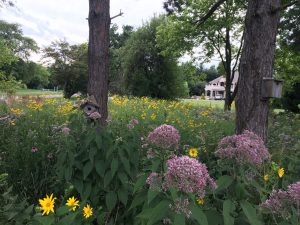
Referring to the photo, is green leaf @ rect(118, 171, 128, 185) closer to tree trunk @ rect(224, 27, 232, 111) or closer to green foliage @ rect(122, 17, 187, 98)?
tree trunk @ rect(224, 27, 232, 111)

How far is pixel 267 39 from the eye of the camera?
4840 millimetres

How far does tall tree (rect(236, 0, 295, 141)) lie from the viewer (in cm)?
483

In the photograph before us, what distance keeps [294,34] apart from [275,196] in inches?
519

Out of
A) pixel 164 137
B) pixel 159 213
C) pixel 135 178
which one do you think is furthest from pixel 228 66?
pixel 159 213

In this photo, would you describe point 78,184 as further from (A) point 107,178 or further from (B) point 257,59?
(B) point 257,59

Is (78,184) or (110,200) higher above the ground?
(78,184)

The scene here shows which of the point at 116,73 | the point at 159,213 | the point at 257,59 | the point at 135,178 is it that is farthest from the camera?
the point at 116,73

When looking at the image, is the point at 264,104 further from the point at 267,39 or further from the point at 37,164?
the point at 37,164

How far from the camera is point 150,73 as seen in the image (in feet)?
75.0

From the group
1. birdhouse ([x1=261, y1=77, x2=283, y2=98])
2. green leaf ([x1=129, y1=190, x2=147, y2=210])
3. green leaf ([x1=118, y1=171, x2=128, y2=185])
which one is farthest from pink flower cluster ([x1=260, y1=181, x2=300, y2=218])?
birdhouse ([x1=261, y1=77, x2=283, y2=98])

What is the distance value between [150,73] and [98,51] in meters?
17.9

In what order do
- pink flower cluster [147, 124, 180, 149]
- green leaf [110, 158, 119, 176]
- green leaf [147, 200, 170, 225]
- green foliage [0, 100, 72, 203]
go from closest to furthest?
green leaf [147, 200, 170, 225] → pink flower cluster [147, 124, 180, 149] → green leaf [110, 158, 119, 176] → green foliage [0, 100, 72, 203]

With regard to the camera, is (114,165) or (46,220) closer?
(46,220)

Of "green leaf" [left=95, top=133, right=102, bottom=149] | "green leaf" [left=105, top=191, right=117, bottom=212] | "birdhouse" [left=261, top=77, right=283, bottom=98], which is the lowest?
"green leaf" [left=105, top=191, right=117, bottom=212]
